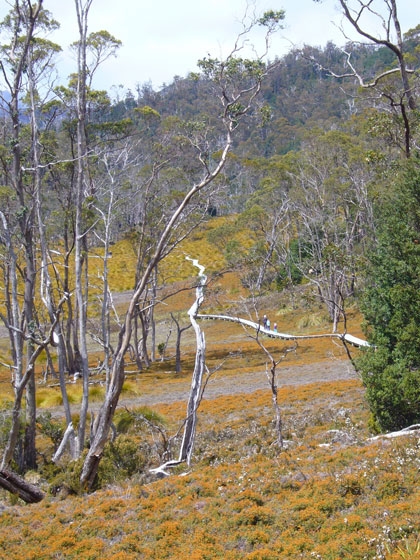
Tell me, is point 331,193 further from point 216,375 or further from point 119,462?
point 119,462

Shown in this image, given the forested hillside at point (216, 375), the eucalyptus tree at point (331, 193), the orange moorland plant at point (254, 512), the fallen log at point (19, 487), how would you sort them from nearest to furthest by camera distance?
1. the orange moorland plant at point (254, 512)
2. the forested hillside at point (216, 375)
3. the fallen log at point (19, 487)
4. the eucalyptus tree at point (331, 193)

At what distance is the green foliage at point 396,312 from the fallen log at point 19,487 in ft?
20.0

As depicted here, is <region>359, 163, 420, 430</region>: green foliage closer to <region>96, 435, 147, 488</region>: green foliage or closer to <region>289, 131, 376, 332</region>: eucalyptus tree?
<region>96, 435, 147, 488</region>: green foliage

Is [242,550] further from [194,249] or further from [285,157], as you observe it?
[194,249]

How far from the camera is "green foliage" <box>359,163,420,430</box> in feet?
27.2

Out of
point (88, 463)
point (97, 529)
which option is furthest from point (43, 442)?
point (97, 529)

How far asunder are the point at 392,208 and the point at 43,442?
11489 mm

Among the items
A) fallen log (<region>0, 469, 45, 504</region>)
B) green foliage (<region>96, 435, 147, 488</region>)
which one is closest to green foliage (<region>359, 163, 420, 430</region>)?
green foliage (<region>96, 435, 147, 488</region>)

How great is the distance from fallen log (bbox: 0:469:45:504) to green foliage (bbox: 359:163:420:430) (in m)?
6.09

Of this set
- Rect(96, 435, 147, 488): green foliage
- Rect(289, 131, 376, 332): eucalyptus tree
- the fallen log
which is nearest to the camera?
the fallen log

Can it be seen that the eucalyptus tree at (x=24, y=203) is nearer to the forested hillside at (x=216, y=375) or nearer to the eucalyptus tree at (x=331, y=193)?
the forested hillside at (x=216, y=375)

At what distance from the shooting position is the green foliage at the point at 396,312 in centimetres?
829

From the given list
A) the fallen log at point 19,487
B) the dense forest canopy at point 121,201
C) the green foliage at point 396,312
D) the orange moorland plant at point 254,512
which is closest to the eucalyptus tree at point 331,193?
the dense forest canopy at point 121,201

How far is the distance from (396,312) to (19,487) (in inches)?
279
